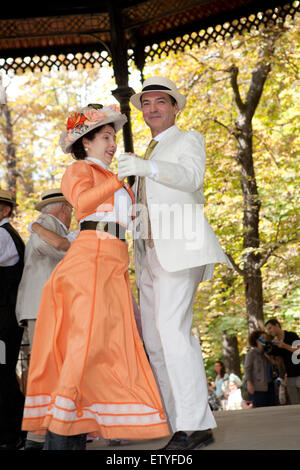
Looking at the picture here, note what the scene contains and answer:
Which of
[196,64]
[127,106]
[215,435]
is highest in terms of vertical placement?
[196,64]

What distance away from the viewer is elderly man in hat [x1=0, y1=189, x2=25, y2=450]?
4.14 metres

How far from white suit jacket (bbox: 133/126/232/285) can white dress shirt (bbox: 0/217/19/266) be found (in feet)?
4.30

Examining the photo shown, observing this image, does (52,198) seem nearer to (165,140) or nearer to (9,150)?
(165,140)

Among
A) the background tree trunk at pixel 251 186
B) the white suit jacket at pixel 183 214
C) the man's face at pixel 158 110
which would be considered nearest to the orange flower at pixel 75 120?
the man's face at pixel 158 110

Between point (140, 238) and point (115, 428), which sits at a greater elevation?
point (140, 238)

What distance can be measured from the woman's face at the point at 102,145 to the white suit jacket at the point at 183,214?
299 mm

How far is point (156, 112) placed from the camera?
Result: 3820mm

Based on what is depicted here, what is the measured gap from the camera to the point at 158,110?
12.5 ft

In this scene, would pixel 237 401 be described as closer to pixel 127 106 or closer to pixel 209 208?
pixel 209 208

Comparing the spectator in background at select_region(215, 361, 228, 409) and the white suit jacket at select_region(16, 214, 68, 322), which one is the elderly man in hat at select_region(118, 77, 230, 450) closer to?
the white suit jacket at select_region(16, 214, 68, 322)

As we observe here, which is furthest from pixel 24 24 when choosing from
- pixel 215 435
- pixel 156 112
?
pixel 215 435

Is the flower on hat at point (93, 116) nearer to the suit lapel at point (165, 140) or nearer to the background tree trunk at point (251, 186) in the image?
the suit lapel at point (165, 140)

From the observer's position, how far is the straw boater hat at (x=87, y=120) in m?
3.71

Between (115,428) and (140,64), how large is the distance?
4.21 m
